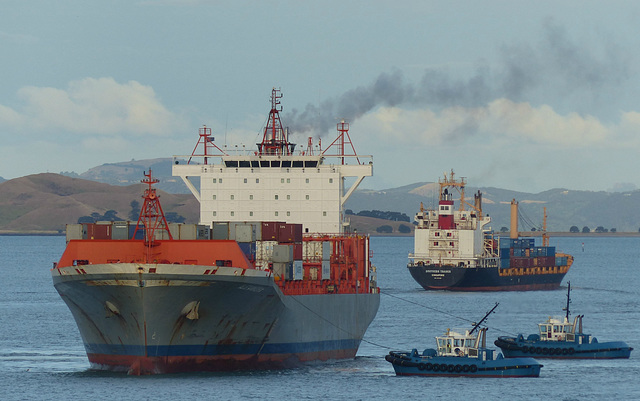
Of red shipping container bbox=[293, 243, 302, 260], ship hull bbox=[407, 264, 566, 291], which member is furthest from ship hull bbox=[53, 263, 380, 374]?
ship hull bbox=[407, 264, 566, 291]

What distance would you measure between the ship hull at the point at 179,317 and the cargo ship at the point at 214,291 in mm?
51

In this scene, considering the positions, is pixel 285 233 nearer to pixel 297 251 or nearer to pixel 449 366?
pixel 297 251

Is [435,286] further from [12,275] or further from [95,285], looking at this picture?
[95,285]

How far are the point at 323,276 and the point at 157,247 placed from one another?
1140cm

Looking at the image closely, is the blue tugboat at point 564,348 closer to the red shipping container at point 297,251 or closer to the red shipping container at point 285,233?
the red shipping container at point 297,251

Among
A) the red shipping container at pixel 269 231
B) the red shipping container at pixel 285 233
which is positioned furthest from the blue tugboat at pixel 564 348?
the red shipping container at pixel 269 231

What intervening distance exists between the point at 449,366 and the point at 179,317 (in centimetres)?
1334

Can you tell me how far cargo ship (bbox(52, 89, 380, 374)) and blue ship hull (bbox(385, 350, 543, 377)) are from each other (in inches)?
186

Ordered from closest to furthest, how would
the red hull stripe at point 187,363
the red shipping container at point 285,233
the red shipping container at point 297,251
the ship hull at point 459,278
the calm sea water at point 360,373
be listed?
the calm sea water at point 360,373, the red hull stripe at point 187,363, the red shipping container at point 285,233, the red shipping container at point 297,251, the ship hull at point 459,278

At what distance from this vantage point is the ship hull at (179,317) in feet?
156

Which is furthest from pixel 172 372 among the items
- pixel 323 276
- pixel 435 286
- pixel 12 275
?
pixel 12 275

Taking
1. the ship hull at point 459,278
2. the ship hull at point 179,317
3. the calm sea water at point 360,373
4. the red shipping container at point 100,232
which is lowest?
the calm sea water at point 360,373

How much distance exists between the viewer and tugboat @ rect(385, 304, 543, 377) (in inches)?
2130

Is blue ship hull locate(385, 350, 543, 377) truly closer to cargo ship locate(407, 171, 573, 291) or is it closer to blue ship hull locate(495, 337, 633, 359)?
blue ship hull locate(495, 337, 633, 359)
